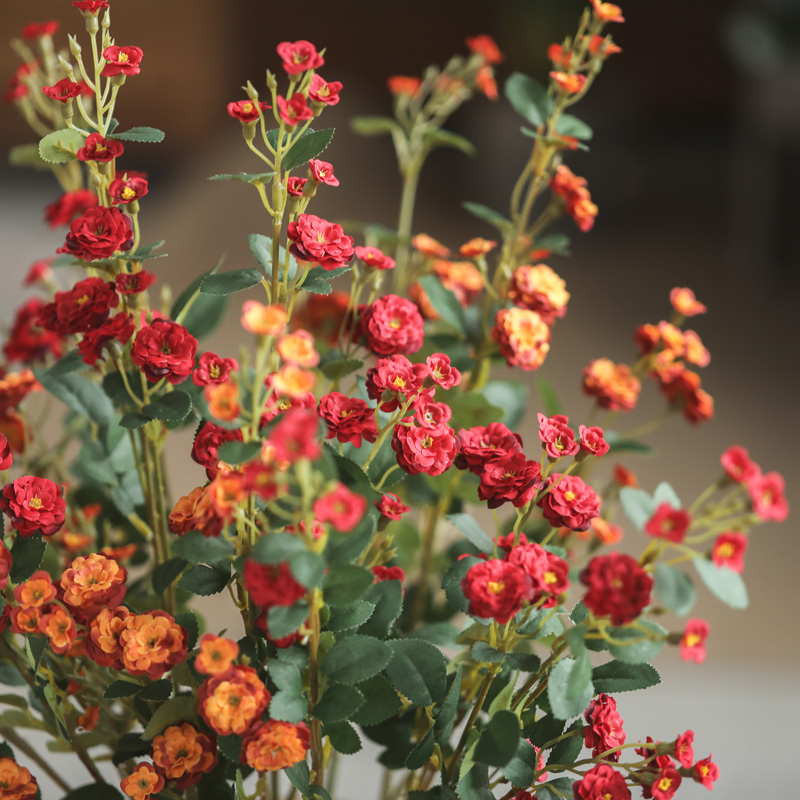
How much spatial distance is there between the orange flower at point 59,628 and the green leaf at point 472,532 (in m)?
0.16

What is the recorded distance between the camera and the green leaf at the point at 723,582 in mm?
294

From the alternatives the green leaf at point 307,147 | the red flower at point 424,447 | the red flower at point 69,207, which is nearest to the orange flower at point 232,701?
the red flower at point 424,447

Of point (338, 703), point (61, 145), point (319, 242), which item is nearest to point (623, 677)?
point (338, 703)

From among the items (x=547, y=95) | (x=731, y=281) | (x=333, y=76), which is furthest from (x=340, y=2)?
(x=547, y=95)

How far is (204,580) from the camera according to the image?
348 millimetres

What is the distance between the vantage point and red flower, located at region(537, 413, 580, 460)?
350 mm

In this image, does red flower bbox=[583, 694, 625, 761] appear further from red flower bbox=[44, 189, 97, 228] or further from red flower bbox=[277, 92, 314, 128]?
red flower bbox=[44, 189, 97, 228]

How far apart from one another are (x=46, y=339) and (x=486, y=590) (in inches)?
14.7

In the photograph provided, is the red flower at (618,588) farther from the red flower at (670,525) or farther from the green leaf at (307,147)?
the green leaf at (307,147)

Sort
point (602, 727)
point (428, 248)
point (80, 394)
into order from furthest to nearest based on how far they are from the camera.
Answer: point (428, 248) < point (80, 394) < point (602, 727)

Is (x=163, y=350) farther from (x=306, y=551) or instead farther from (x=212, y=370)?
(x=306, y=551)

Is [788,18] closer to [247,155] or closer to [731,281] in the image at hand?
[731,281]

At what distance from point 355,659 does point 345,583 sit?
4cm

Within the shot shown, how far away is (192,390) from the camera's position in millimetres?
414
